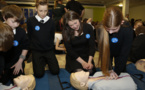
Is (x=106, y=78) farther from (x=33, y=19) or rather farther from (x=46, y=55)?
(x=33, y=19)

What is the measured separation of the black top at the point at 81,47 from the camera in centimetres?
178

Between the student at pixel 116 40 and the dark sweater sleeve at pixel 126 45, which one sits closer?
the student at pixel 116 40

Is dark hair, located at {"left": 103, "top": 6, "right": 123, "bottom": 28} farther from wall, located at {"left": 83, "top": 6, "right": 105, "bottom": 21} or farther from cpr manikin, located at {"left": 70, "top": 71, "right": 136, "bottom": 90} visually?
wall, located at {"left": 83, "top": 6, "right": 105, "bottom": 21}

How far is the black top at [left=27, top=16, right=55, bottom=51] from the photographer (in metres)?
1.88

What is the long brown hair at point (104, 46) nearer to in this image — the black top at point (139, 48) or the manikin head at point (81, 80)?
the manikin head at point (81, 80)

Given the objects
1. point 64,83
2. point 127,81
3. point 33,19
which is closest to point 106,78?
point 127,81

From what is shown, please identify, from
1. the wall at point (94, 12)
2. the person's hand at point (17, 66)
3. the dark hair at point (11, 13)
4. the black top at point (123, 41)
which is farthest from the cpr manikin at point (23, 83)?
the wall at point (94, 12)

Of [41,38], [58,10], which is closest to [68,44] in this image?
[41,38]

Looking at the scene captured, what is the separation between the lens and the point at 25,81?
1.27 m

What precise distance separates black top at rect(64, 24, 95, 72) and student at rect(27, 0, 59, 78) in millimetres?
255

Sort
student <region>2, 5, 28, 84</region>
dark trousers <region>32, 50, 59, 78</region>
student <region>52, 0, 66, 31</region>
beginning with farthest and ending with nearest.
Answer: student <region>52, 0, 66, 31</region> → dark trousers <region>32, 50, 59, 78</region> → student <region>2, 5, 28, 84</region>

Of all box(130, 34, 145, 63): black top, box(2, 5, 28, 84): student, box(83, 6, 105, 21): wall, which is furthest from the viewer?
box(83, 6, 105, 21): wall

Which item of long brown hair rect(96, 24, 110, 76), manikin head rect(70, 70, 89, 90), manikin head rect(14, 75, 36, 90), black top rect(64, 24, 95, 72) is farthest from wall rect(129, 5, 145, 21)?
manikin head rect(14, 75, 36, 90)

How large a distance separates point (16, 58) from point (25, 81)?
0.49 m
